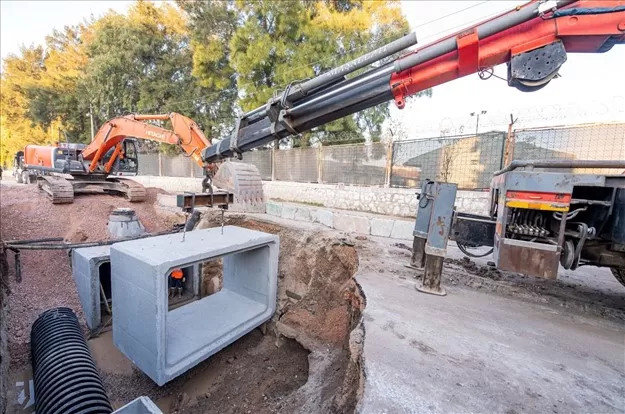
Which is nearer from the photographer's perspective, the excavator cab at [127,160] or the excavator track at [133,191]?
the excavator track at [133,191]

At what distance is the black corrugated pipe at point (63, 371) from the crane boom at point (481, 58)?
3.75 m

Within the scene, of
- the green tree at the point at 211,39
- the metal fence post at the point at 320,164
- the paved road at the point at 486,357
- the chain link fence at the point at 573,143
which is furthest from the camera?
the green tree at the point at 211,39

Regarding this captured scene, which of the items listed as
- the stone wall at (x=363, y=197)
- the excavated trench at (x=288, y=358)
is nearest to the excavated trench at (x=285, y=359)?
the excavated trench at (x=288, y=358)

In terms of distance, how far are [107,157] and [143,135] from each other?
396 centimetres

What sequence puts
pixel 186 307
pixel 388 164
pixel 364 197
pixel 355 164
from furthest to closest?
pixel 355 164, pixel 364 197, pixel 388 164, pixel 186 307

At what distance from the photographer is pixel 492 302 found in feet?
11.6

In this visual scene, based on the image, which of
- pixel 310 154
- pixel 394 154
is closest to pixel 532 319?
pixel 394 154

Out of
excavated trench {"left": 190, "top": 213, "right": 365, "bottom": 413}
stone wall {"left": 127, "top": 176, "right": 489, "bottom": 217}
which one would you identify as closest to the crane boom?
excavated trench {"left": 190, "top": 213, "right": 365, "bottom": 413}

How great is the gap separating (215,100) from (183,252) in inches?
770

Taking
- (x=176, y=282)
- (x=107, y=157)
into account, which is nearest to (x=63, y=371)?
(x=176, y=282)

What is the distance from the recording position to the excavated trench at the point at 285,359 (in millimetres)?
3432

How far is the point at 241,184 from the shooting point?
278 inches

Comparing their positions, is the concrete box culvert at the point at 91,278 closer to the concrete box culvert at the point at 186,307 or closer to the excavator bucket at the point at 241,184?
the concrete box culvert at the point at 186,307

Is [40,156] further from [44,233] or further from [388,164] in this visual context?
[388,164]
